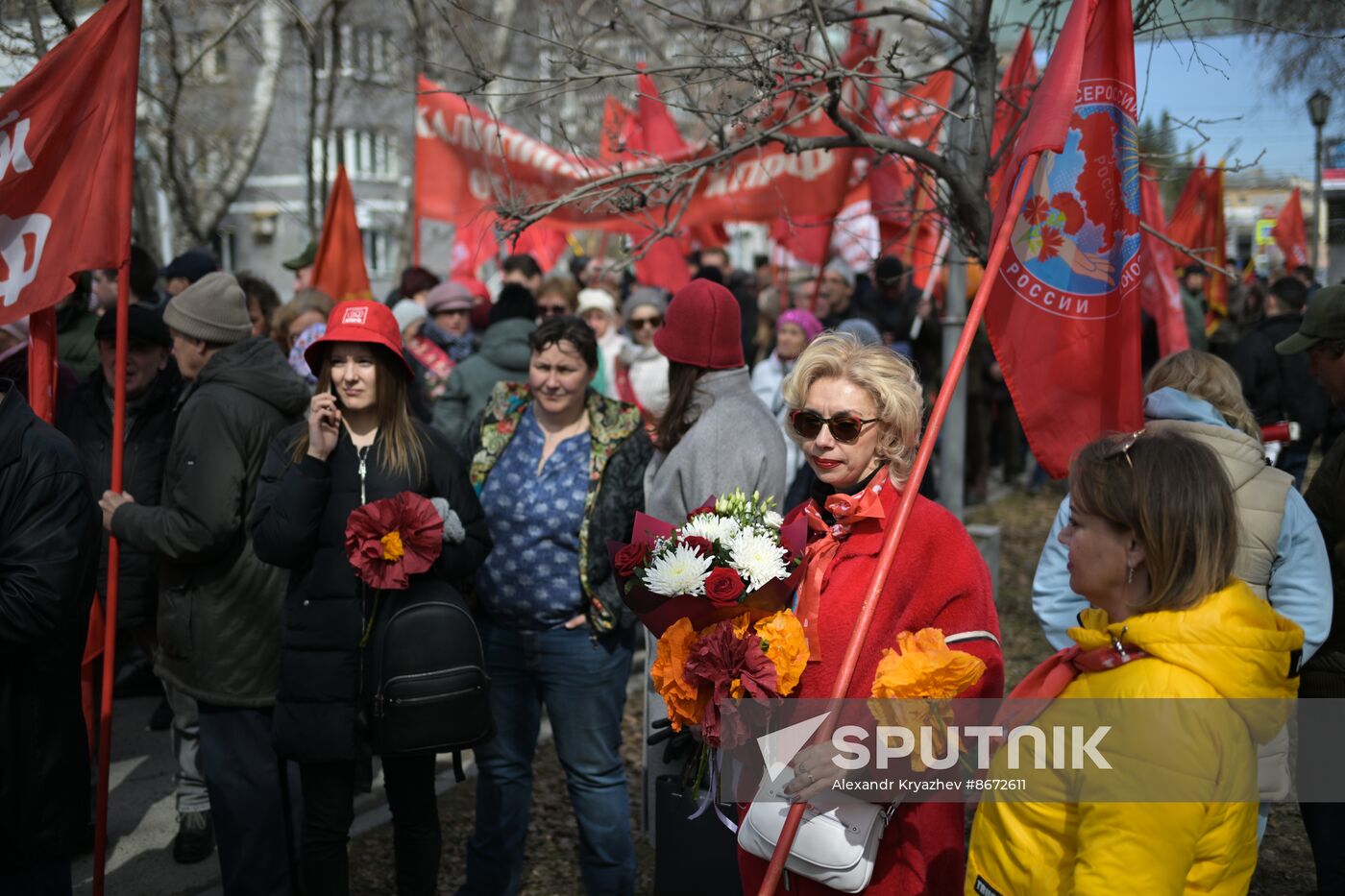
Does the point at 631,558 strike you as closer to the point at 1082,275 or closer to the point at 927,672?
the point at 927,672

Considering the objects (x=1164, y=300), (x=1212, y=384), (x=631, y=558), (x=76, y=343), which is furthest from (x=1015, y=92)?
(x=76, y=343)

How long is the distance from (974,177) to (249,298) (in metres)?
4.34

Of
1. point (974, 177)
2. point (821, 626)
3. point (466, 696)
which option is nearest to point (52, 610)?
point (466, 696)

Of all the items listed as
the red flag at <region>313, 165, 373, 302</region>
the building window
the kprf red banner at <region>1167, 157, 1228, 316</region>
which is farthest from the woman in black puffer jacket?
the building window

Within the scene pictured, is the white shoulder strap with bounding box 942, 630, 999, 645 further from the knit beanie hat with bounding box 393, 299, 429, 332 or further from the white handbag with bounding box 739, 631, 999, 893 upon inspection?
the knit beanie hat with bounding box 393, 299, 429, 332

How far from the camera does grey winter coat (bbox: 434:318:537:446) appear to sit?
6.95 m

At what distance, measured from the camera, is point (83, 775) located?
10.7 feet

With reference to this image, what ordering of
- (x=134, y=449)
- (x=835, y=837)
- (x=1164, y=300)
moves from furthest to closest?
(x=1164, y=300), (x=134, y=449), (x=835, y=837)

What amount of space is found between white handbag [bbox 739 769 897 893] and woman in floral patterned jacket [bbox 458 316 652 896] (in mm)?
1518

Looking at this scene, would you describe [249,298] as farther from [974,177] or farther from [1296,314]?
[1296,314]

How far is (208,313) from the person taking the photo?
183 inches

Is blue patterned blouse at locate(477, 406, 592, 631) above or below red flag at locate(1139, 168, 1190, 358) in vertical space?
below

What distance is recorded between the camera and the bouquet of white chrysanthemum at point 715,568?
2748mm

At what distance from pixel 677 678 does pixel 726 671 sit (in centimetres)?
15
